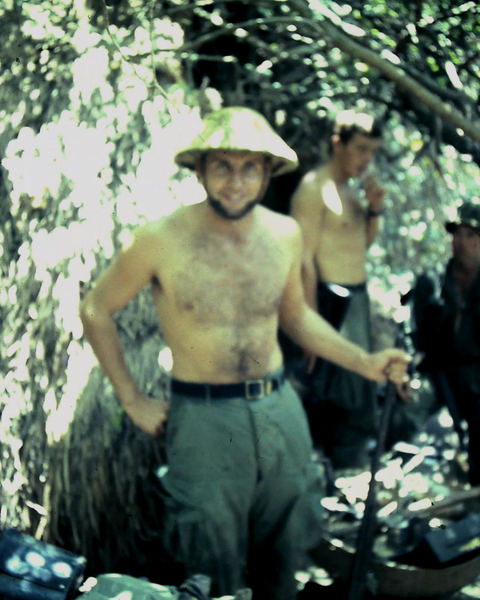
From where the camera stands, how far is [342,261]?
446 centimetres

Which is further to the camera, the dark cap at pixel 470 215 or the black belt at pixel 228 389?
the dark cap at pixel 470 215

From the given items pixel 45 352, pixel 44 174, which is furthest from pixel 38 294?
pixel 44 174

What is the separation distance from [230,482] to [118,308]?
75 cm

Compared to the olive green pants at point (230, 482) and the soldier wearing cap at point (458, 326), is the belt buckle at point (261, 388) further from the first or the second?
the soldier wearing cap at point (458, 326)

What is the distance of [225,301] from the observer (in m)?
2.90

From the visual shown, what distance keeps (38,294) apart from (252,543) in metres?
1.43

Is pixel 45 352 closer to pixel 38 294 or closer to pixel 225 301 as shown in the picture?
pixel 38 294

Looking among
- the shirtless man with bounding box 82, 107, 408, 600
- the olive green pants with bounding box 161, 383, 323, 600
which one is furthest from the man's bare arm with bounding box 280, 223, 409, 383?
the olive green pants with bounding box 161, 383, 323, 600

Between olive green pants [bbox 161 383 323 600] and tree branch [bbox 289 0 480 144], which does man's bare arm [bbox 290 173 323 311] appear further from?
tree branch [bbox 289 0 480 144]

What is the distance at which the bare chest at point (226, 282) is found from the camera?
2865 mm

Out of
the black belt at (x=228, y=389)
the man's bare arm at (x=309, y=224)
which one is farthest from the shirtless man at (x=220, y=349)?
the man's bare arm at (x=309, y=224)

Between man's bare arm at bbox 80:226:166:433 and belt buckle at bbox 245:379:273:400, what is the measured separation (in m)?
0.34

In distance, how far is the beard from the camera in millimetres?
2838

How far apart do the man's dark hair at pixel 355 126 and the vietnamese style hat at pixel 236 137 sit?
4.75ft
